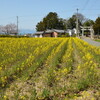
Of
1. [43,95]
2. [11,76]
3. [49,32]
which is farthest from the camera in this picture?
[49,32]

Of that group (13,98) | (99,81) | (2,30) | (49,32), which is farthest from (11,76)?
(2,30)

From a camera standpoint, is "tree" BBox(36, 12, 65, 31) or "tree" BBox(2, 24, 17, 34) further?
"tree" BBox(2, 24, 17, 34)

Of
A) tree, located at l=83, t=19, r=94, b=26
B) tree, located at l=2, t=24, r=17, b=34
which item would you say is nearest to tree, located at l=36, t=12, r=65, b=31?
tree, located at l=83, t=19, r=94, b=26

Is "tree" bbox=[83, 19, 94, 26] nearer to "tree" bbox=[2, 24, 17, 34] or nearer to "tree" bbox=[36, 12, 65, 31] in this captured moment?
"tree" bbox=[36, 12, 65, 31]

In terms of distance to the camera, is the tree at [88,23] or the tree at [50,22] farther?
the tree at [88,23]

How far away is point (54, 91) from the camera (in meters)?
5.64

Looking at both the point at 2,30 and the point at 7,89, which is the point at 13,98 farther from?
the point at 2,30

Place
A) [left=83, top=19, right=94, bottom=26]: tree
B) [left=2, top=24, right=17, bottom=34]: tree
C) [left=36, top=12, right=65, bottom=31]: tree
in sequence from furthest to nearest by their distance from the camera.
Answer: [left=2, top=24, right=17, bottom=34]: tree
[left=83, top=19, right=94, bottom=26]: tree
[left=36, top=12, right=65, bottom=31]: tree

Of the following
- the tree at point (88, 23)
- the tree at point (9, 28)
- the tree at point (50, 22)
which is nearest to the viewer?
the tree at point (50, 22)

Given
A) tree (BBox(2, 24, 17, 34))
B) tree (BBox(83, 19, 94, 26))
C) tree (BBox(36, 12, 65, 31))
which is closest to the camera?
tree (BBox(36, 12, 65, 31))

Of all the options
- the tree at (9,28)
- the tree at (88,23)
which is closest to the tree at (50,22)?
the tree at (88,23)

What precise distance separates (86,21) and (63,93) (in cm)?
12196

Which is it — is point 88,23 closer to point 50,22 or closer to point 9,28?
point 50,22

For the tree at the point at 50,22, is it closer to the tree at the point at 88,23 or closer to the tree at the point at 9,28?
the tree at the point at 88,23
